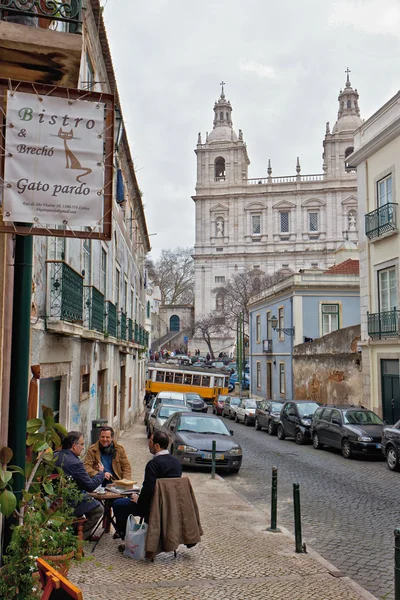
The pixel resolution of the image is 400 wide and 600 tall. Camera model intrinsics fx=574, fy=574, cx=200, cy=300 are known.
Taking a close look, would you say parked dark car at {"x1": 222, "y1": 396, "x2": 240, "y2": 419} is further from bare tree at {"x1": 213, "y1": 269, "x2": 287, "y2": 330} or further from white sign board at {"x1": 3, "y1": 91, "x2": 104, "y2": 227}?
bare tree at {"x1": 213, "y1": 269, "x2": 287, "y2": 330}

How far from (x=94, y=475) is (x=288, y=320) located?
28.6 meters

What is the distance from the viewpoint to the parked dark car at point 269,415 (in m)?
23.2

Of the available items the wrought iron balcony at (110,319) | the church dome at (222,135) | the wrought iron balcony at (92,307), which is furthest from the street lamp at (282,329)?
the church dome at (222,135)

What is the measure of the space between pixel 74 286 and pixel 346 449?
10.2 meters

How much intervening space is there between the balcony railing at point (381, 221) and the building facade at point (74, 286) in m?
9.75

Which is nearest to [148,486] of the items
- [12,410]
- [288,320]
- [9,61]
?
[12,410]

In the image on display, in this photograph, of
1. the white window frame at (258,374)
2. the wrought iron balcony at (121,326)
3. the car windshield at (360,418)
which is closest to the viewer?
the car windshield at (360,418)

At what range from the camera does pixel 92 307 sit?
11836mm

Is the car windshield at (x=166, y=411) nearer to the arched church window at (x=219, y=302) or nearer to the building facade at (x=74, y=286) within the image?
the building facade at (x=74, y=286)

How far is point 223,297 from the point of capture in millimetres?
72125

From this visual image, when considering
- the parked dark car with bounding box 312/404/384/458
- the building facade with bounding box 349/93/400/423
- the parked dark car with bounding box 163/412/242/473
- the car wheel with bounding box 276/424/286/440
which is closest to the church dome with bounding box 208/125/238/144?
the building facade with bounding box 349/93/400/423

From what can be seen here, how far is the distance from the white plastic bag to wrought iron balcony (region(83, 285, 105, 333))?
5.35m

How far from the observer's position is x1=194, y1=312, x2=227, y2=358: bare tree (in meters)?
73.4

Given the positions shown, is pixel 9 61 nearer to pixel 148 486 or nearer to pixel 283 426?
pixel 148 486
